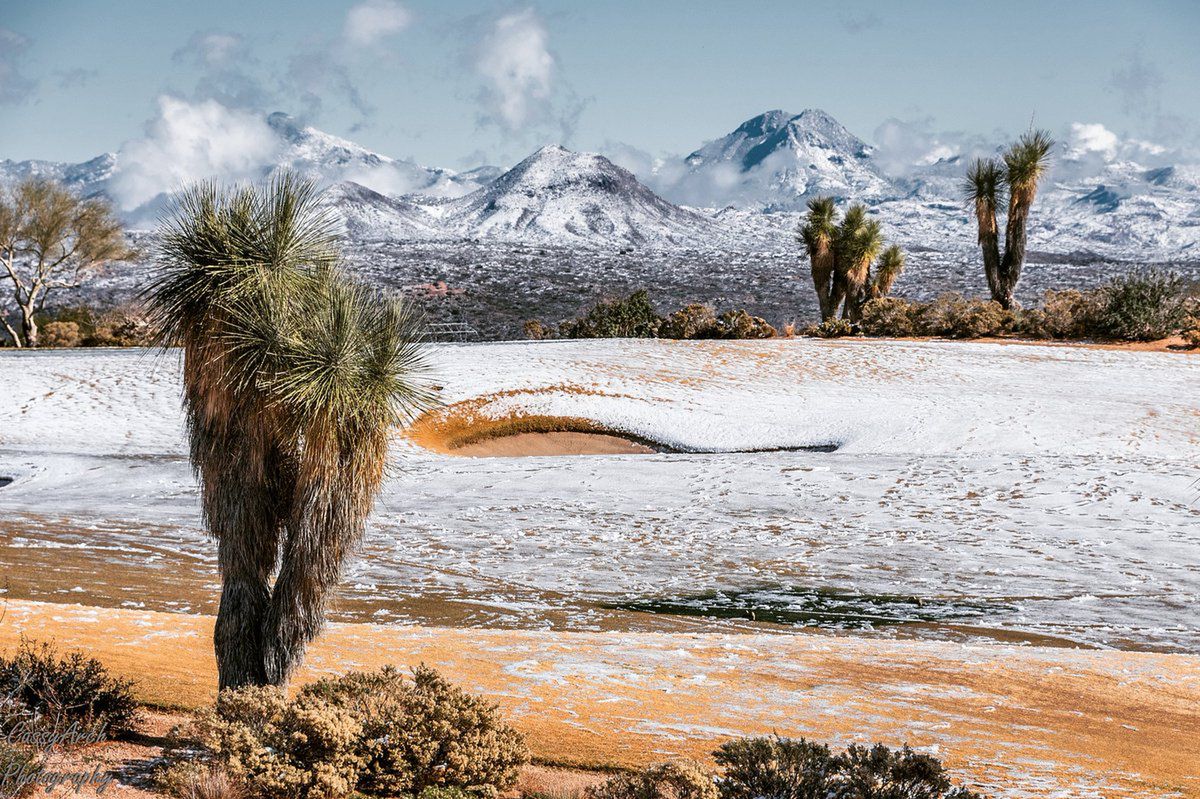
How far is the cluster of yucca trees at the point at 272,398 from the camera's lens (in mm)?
6926

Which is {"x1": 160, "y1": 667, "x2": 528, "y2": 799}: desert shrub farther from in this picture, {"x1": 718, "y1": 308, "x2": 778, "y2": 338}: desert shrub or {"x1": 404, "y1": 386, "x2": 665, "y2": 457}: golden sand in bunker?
{"x1": 718, "y1": 308, "x2": 778, "y2": 338}: desert shrub

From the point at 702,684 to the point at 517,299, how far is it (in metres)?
48.5

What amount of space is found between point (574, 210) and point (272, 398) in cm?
16719

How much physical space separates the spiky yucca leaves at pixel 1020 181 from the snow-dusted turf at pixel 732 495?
868 cm

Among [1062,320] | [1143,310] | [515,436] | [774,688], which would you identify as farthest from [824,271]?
[774,688]

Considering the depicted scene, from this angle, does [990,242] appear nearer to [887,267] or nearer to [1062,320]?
[1062,320]

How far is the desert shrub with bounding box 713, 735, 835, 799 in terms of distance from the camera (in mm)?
5531

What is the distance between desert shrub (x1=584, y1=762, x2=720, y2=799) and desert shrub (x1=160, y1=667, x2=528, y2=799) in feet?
2.77

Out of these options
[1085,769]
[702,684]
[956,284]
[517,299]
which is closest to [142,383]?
[702,684]

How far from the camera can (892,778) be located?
5.52 m

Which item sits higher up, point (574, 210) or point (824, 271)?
point (574, 210)

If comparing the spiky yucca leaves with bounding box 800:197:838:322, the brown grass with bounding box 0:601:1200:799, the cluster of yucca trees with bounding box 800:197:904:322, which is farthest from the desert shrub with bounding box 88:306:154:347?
the brown grass with bounding box 0:601:1200:799

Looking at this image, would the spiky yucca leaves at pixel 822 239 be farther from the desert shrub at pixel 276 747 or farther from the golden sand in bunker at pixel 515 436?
the desert shrub at pixel 276 747

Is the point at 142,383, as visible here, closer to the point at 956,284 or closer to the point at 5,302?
the point at 5,302
